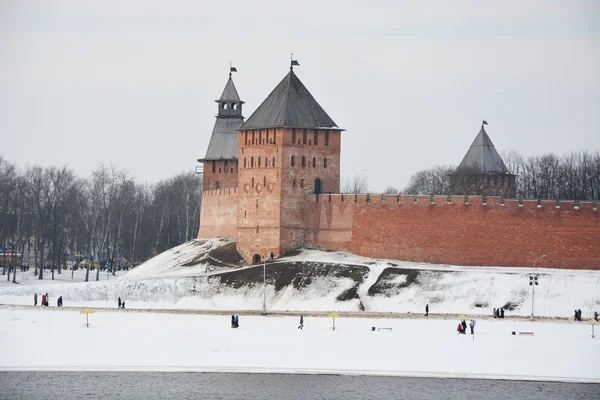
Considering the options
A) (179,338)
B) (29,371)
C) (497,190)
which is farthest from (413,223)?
(29,371)

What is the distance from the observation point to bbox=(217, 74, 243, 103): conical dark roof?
316 ft

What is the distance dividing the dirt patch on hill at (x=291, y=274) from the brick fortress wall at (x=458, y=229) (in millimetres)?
3169

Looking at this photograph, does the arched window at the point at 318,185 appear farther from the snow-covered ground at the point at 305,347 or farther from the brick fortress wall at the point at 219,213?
the snow-covered ground at the point at 305,347

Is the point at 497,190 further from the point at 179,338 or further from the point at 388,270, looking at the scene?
the point at 179,338

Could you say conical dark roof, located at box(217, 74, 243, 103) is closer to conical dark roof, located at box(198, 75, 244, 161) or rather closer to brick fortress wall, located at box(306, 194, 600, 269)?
conical dark roof, located at box(198, 75, 244, 161)

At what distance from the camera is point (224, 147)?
94.2 meters

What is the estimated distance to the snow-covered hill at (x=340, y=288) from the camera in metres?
68.4

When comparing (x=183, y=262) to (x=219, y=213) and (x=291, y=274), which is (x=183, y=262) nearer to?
(x=219, y=213)

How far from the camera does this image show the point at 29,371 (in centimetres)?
4791

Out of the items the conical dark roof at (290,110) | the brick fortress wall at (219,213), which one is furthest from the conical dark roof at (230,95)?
the conical dark roof at (290,110)

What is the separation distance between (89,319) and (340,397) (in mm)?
21277

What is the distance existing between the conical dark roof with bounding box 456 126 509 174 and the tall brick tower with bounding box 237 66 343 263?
49.0 ft

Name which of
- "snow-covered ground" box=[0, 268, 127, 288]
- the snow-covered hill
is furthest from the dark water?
"snow-covered ground" box=[0, 268, 127, 288]

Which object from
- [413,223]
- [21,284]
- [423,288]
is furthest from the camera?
[21,284]
